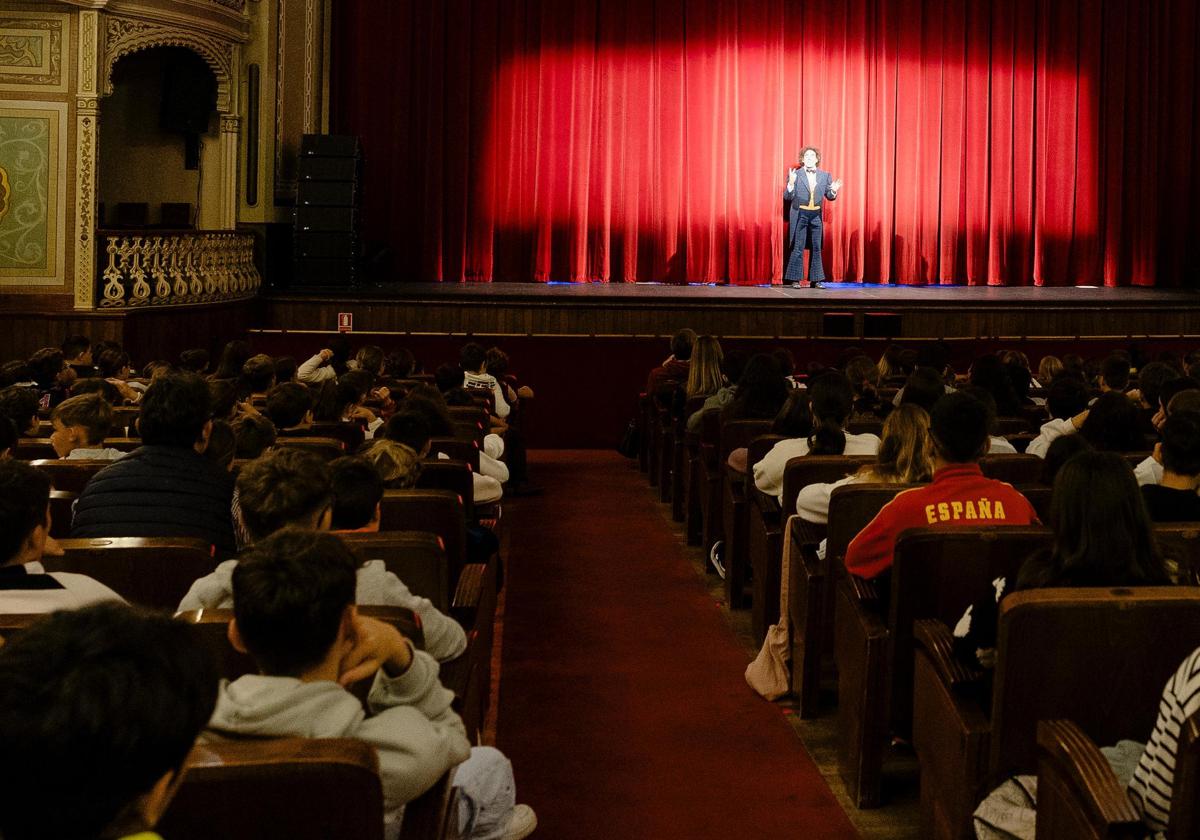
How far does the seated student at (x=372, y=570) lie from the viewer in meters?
2.55

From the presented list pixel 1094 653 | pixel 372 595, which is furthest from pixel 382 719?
pixel 1094 653

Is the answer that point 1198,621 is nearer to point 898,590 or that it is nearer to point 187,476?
point 898,590

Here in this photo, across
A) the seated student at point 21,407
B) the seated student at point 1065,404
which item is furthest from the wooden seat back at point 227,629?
the seated student at point 1065,404

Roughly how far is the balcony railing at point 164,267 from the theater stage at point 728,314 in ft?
2.24

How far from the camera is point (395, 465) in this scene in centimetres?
373

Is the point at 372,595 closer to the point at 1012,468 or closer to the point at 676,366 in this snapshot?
the point at 1012,468

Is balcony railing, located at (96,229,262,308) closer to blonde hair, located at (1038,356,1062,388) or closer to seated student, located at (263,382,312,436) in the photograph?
seated student, located at (263,382,312,436)

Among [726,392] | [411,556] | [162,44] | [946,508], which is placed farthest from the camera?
[162,44]

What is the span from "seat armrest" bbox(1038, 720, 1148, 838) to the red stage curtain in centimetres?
1307

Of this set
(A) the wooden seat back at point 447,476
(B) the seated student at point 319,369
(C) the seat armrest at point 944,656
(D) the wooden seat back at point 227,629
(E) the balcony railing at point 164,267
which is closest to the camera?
(D) the wooden seat back at point 227,629

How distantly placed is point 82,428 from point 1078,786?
11.1ft

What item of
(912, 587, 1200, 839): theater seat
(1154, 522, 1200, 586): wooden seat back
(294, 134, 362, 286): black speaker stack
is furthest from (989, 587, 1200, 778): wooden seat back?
(294, 134, 362, 286): black speaker stack

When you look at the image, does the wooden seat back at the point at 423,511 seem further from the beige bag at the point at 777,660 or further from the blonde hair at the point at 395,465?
the beige bag at the point at 777,660

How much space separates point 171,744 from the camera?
4.02 ft
